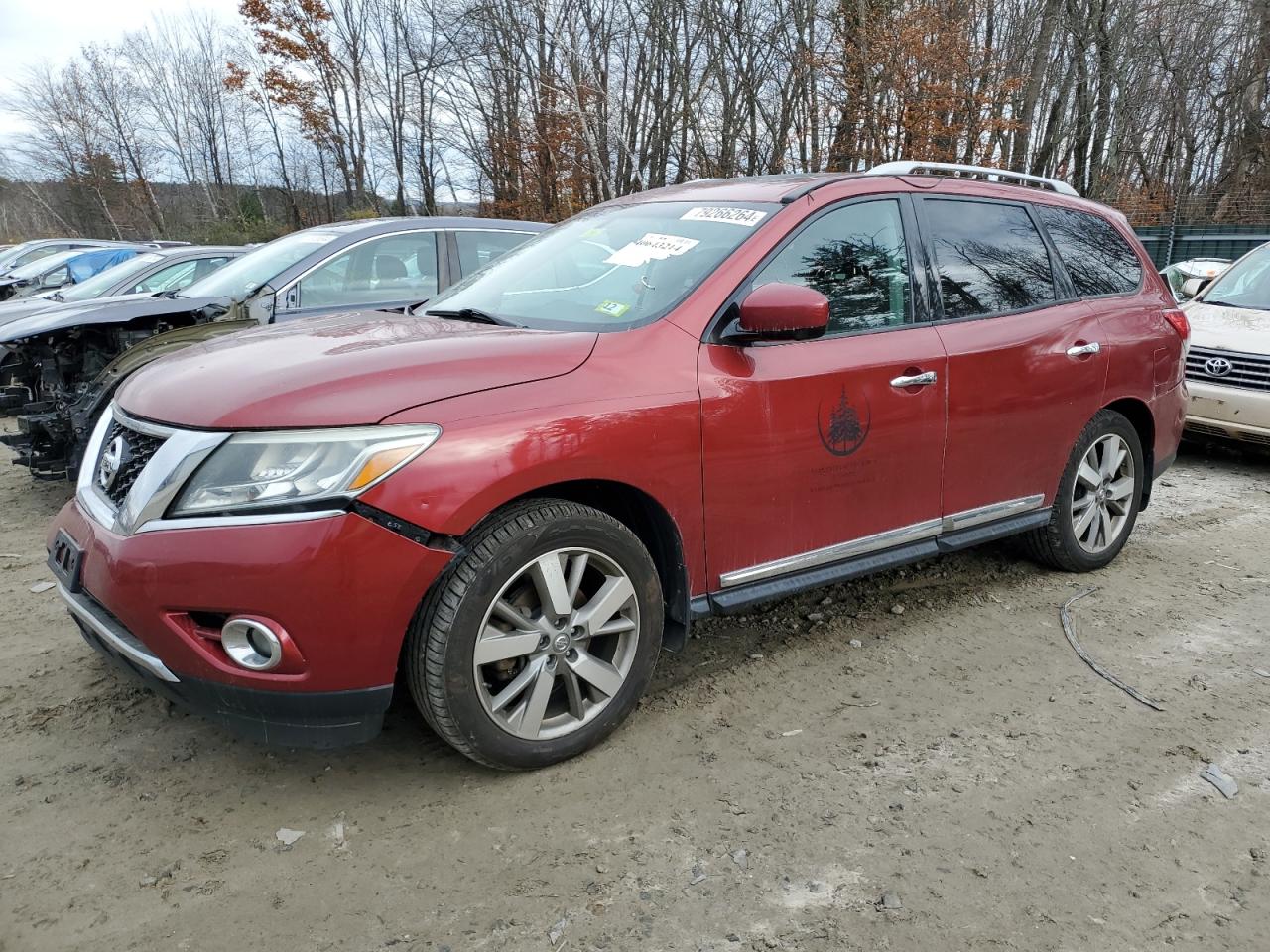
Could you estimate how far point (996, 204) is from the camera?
3.92 meters

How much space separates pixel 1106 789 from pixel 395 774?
2.13m

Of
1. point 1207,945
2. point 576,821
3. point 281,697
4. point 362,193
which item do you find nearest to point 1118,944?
point 1207,945

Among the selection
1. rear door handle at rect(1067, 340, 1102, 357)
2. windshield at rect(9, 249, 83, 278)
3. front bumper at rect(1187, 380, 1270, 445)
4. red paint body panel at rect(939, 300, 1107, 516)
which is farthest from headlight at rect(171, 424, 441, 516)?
windshield at rect(9, 249, 83, 278)

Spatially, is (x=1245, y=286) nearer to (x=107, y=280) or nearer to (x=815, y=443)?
(x=815, y=443)

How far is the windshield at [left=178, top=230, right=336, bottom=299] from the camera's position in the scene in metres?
6.30

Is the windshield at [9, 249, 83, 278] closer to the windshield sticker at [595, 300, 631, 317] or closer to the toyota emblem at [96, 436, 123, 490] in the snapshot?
the toyota emblem at [96, 436, 123, 490]

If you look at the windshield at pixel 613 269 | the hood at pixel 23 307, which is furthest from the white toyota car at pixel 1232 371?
the hood at pixel 23 307

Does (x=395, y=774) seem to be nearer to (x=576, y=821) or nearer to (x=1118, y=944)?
(x=576, y=821)

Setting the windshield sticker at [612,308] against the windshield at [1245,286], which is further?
the windshield at [1245,286]

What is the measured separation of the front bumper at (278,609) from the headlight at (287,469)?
7 cm

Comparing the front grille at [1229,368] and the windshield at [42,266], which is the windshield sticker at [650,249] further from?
the windshield at [42,266]

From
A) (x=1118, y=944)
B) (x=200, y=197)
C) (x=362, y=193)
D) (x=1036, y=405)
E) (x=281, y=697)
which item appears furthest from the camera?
(x=200, y=197)

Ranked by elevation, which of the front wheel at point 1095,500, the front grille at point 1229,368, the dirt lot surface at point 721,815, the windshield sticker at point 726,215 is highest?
the windshield sticker at point 726,215

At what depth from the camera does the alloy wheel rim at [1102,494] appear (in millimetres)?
4266
